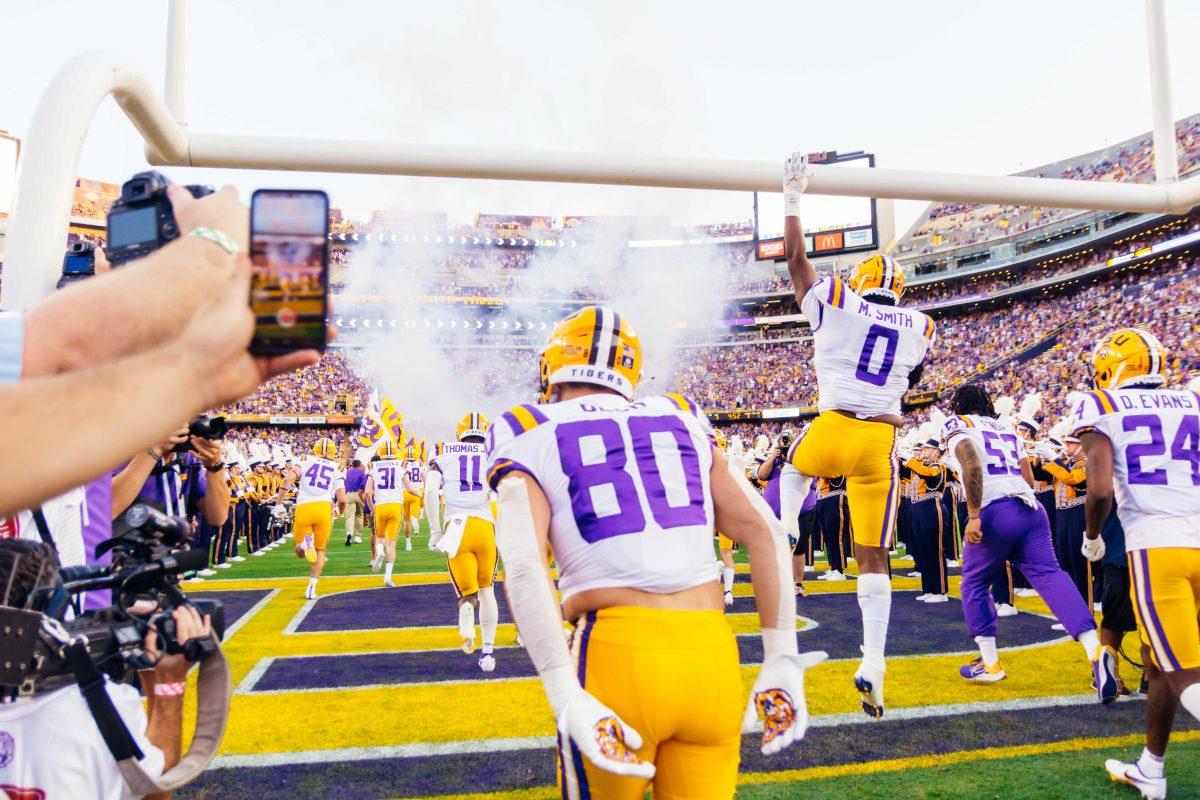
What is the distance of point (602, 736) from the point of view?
5.76 feet

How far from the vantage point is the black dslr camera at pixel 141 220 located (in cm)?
116

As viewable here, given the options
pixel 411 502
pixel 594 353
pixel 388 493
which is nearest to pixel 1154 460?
pixel 594 353

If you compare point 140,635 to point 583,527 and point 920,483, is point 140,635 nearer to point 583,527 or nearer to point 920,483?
point 583,527

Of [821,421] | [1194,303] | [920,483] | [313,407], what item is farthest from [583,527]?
[313,407]

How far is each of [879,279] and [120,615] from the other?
4126 mm

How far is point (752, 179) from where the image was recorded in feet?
11.4

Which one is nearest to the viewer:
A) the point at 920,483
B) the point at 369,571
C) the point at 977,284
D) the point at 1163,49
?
the point at 1163,49

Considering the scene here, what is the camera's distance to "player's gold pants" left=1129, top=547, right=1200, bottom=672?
11.2 feet

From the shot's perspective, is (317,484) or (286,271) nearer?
(286,271)

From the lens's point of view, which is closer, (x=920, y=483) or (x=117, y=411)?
(x=117, y=411)

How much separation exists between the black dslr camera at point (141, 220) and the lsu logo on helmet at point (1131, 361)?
4.21m

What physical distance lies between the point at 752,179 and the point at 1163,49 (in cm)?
230

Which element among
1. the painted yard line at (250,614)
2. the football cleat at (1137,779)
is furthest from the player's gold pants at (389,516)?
the football cleat at (1137,779)

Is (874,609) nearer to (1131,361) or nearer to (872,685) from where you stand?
(872,685)
